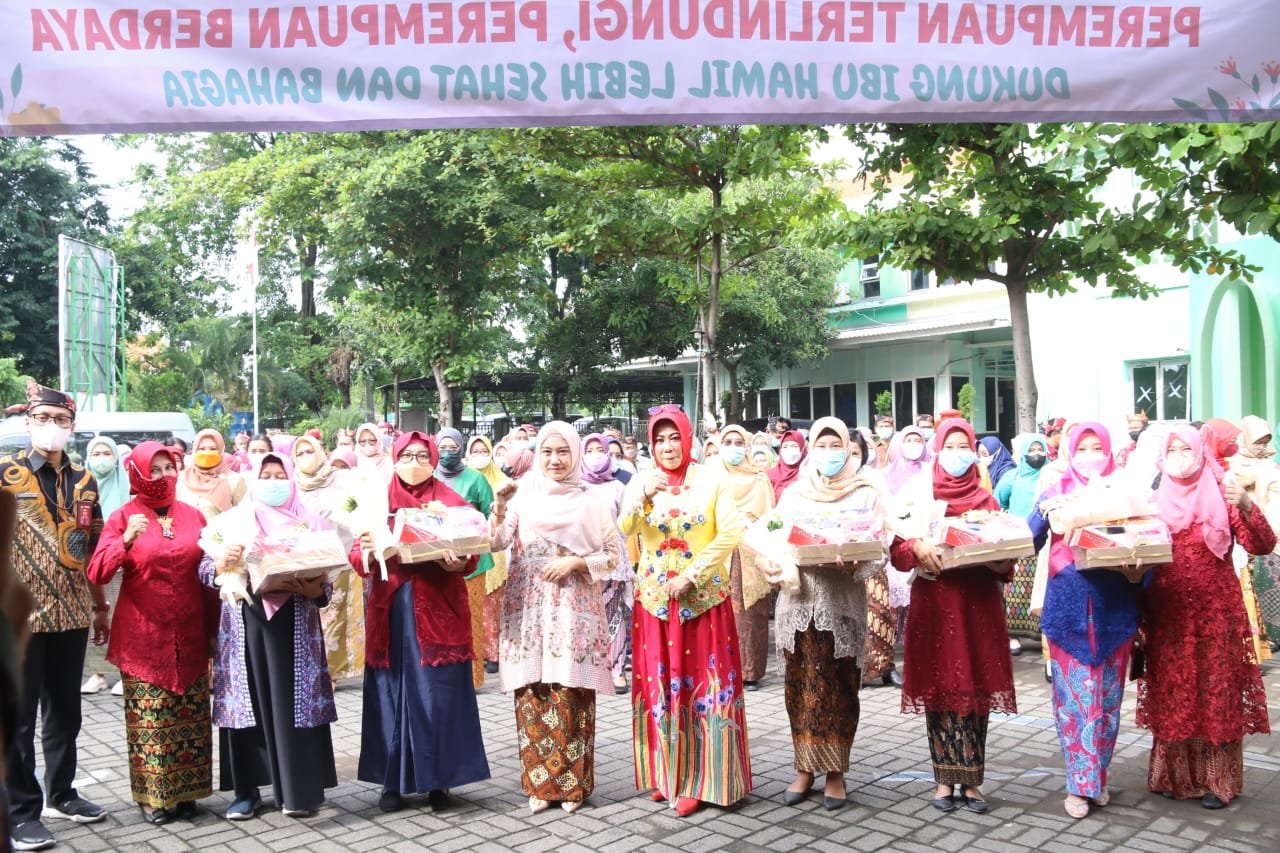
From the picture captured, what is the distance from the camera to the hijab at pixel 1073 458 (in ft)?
16.2

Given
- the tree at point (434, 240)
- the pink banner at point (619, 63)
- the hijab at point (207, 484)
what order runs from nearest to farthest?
the pink banner at point (619, 63)
the hijab at point (207, 484)
the tree at point (434, 240)

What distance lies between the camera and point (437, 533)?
4.85m

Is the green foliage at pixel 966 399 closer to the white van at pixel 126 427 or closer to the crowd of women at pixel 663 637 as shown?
the white van at pixel 126 427

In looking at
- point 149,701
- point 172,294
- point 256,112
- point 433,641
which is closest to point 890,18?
point 256,112

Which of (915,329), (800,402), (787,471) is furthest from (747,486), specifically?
(800,402)

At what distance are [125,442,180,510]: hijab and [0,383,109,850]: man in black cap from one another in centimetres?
33

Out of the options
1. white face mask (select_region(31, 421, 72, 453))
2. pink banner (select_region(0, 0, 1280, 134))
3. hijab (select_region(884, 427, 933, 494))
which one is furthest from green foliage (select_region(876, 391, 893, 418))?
pink banner (select_region(0, 0, 1280, 134))

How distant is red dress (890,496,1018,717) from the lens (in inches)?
194

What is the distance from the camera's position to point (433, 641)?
16.6 ft

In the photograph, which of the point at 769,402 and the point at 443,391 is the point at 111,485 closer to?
the point at 443,391

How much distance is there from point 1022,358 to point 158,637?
7.35m

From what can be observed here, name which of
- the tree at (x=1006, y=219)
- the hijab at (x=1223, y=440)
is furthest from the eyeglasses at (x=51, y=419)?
the hijab at (x=1223, y=440)

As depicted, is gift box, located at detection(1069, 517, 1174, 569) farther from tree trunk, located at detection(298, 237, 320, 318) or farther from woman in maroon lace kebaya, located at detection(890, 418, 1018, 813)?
tree trunk, located at detection(298, 237, 320, 318)

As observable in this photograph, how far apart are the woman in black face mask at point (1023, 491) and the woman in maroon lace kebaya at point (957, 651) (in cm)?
322
